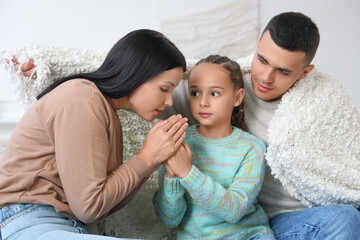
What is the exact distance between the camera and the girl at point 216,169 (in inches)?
47.2

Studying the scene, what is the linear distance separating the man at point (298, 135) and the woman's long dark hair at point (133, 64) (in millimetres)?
317

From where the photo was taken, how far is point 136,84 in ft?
3.88

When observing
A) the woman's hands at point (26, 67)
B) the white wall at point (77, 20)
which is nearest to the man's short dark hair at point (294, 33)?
the woman's hands at point (26, 67)

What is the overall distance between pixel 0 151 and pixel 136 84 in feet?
2.37

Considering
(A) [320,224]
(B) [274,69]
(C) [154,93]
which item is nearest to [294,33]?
(B) [274,69]

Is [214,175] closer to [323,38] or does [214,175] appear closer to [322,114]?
[322,114]

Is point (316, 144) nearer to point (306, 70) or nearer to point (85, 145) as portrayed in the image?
point (306, 70)

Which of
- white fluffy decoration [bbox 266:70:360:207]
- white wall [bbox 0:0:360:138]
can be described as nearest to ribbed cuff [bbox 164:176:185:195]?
white fluffy decoration [bbox 266:70:360:207]

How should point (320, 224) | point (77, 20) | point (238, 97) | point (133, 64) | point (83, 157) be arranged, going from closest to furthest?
point (83, 157) < point (133, 64) < point (320, 224) < point (238, 97) < point (77, 20)

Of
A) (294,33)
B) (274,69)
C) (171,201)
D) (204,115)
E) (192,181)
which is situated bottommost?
(171,201)

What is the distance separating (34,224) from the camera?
1056 mm

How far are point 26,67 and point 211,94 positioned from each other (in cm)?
63

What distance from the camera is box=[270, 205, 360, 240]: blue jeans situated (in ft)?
3.99

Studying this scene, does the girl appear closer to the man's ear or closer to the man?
the man
